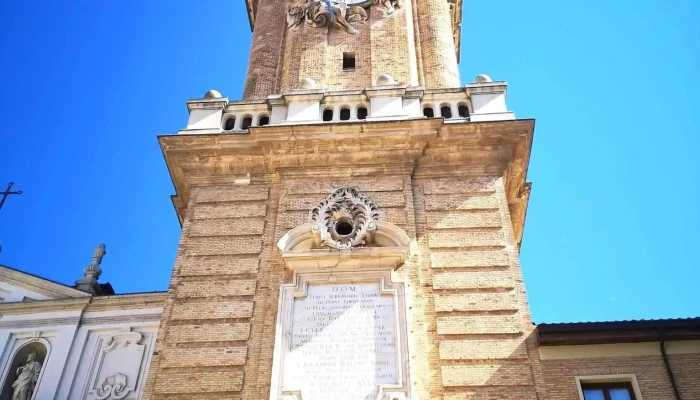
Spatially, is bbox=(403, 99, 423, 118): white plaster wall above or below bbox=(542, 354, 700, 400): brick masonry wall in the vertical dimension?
above

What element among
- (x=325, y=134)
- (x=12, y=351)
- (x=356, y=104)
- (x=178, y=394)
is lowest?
(x=178, y=394)

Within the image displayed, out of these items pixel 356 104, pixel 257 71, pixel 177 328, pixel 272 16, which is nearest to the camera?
pixel 177 328

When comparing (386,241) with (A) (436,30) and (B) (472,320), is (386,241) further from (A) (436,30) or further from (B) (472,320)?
(A) (436,30)

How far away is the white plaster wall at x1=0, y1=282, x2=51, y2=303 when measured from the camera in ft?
57.1

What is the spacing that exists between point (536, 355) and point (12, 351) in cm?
1119

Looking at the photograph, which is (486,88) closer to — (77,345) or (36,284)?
(77,345)

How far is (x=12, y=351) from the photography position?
16.2 metres

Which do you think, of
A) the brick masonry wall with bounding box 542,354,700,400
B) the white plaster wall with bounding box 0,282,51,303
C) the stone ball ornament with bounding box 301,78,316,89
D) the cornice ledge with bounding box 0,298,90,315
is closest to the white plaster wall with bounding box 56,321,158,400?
the cornice ledge with bounding box 0,298,90,315

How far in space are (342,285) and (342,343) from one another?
4.42ft

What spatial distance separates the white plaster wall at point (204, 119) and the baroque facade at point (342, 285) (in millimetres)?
36

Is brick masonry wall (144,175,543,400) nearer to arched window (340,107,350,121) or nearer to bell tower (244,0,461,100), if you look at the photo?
arched window (340,107,350,121)

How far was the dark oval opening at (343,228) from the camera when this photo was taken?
14688mm

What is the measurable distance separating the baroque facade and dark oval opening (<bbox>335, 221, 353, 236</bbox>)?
0.11 ft

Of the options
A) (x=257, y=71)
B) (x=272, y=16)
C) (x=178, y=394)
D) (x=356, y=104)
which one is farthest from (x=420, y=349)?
(x=272, y=16)
